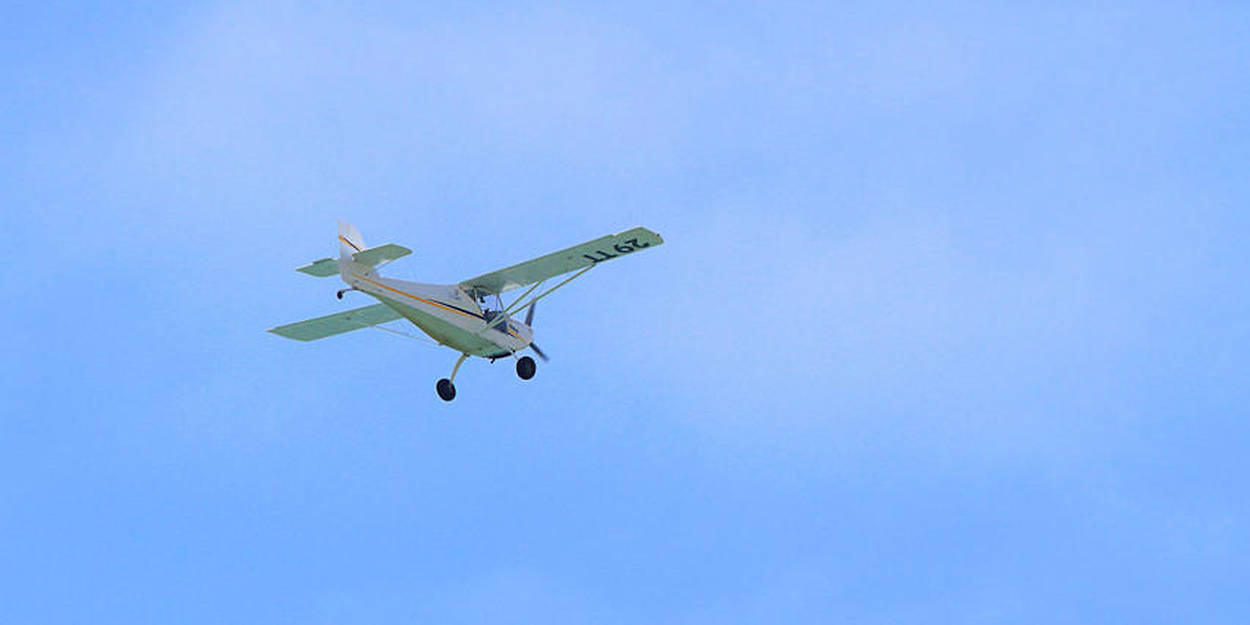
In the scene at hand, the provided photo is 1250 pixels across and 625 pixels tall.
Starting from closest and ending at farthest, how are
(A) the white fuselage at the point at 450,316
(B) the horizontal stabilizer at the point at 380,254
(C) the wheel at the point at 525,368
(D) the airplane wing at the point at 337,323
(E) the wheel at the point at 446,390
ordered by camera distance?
(B) the horizontal stabilizer at the point at 380,254
(A) the white fuselage at the point at 450,316
(E) the wheel at the point at 446,390
(C) the wheel at the point at 525,368
(D) the airplane wing at the point at 337,323

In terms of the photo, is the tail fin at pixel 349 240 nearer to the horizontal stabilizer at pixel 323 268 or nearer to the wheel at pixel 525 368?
the horizontal stabilizer at pixel 323 268

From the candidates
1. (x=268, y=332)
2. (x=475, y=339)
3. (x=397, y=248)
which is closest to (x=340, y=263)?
(x=397, y=248)

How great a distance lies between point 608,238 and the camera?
3114 centimetres

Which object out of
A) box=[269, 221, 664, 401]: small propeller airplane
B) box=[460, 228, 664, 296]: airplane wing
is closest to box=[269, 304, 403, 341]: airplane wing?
box=[269, 221, 664, 401]: small propeller airplane

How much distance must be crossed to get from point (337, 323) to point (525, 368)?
181 inches

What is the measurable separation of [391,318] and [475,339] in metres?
3.25

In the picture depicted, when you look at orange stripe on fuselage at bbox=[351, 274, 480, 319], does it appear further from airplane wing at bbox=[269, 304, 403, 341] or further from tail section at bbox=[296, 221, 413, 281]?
airplane wing at bbox=[269, 304, 403, 341]

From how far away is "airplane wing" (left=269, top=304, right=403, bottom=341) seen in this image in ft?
114

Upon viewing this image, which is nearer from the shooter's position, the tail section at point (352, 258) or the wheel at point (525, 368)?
the tail section at point (352, 258)

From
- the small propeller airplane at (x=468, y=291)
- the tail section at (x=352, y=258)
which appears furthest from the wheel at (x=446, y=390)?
the tail section at (x=352, y=258)

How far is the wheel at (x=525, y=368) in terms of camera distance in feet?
110

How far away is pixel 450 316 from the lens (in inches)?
1256

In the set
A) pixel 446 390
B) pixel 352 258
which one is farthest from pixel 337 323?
pixel 352 258

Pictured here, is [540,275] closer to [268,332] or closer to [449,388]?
[449,388]
